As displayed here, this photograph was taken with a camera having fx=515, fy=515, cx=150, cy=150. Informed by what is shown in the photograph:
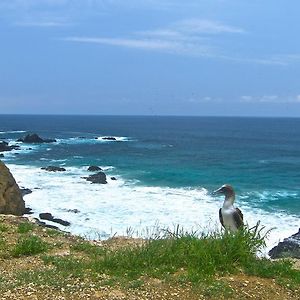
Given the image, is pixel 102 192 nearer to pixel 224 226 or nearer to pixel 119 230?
pixel 119 230

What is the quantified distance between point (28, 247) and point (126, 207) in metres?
21.7

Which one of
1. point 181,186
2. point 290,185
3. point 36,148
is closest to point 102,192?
point 181,186

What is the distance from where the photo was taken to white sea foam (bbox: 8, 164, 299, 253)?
26.4 metres

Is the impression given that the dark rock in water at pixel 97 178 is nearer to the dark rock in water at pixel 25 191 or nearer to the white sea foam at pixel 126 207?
the white sea foam at pixel 126 207

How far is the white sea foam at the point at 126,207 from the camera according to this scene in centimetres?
2638

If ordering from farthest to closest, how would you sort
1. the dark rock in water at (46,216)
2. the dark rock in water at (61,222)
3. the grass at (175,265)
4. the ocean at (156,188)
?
the ocean at (156,188) → the dark rock in water at (46,216) → the dark rock in water at (61,222) → the grass at (175,265)

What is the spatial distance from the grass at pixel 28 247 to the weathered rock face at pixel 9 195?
39.0ft

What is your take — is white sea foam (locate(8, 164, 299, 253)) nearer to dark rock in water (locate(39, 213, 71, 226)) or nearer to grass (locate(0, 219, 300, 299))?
dark rock in water (locate(39, 213, 71, 226))

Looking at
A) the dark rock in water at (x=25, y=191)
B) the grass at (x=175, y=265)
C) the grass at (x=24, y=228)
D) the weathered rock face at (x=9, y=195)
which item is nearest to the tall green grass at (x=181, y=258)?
the grass at (x=175, y=265)

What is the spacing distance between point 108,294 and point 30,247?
2.75 metres

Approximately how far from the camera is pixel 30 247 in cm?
Answer: 944

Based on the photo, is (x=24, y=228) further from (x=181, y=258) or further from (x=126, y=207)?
(x=126, y=207)

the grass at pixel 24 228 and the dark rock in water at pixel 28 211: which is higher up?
the grass at pixel 24 228

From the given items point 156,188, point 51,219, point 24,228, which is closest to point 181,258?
point 24,228
